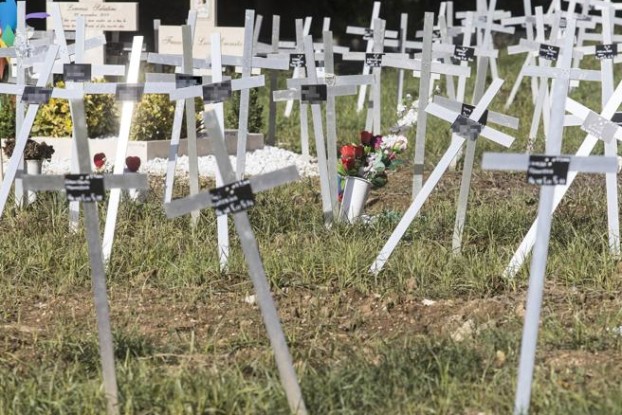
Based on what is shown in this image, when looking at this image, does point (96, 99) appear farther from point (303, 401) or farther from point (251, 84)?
point (303, 401)

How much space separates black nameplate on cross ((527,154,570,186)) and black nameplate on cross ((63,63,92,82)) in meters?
3.20

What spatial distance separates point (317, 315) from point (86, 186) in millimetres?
1771

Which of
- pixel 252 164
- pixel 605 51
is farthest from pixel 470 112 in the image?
pixel 252 164

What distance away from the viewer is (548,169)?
3969mm

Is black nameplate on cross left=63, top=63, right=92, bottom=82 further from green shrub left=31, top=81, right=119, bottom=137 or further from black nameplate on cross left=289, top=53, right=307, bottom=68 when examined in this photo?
green shrub left=31, top=81, right=119, bottom=137

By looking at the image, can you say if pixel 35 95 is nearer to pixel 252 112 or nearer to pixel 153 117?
pixel 153 117

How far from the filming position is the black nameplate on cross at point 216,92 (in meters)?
6.21

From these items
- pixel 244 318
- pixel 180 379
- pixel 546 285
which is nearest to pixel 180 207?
pixel 180 379

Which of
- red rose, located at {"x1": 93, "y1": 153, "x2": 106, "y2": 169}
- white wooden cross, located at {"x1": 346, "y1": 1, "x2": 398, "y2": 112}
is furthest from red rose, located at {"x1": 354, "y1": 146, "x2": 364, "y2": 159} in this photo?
white wooden cross, located at {"x1": 346, "y1": 1, "x2": 398, "y2": 112}

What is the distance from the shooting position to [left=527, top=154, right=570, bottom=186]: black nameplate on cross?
3.96 m

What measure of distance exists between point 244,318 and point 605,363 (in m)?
1.67

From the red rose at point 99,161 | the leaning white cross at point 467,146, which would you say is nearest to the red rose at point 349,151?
the leaning white cross at point 467,146

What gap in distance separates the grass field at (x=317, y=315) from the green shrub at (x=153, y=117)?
2.53 metres

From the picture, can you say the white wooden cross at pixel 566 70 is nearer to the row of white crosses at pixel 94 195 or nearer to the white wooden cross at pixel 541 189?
the white wooden cross at pixel 541 189
